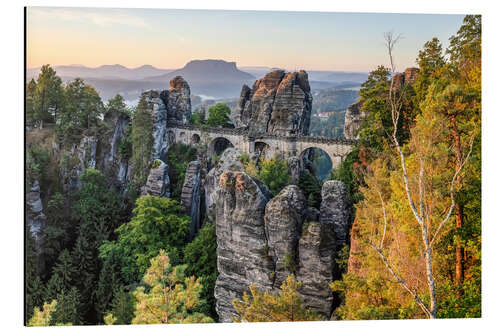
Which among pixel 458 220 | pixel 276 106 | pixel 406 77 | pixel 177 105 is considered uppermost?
pixel 406 77

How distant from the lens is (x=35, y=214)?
7.96m

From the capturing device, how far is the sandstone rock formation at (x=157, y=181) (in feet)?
37.3

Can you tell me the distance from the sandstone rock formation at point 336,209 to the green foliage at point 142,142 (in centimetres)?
561

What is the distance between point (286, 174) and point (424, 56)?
3798 mm

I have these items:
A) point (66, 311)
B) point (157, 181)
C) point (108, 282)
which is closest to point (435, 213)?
point (66, 311)

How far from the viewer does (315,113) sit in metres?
9.89

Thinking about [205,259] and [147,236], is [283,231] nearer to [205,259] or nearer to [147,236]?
[205,259]

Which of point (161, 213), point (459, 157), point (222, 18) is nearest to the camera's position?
point (459, 157)

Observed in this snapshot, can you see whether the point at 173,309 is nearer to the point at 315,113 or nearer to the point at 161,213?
the point at 161,213

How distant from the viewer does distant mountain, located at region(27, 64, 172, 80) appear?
26.3ft

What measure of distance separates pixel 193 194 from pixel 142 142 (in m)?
2.14

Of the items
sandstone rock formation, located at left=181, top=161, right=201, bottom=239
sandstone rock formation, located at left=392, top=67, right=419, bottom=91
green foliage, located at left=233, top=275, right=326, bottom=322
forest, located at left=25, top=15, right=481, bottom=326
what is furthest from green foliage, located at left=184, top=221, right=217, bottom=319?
sandstone rock formation, located at left=392, top=67, right=419, bottom=91

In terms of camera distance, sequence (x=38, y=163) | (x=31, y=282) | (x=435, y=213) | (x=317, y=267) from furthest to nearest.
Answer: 1. (x=38, y=163)
2. (x=317, y=267)
3. (x=31, y=282)
4. (x=435, y=213)

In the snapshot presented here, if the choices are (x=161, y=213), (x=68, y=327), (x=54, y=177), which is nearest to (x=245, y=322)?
(x=68, y=327)
